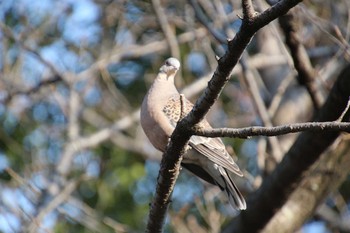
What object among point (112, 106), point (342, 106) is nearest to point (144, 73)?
point (112, 106)

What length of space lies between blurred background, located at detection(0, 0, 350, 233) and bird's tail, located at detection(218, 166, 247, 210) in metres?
0.83

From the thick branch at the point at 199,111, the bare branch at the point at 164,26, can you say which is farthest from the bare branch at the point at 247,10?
the bare branch at the point at 164,26

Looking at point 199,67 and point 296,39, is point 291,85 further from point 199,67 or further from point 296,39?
point 296,39

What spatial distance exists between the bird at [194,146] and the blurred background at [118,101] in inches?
31.3

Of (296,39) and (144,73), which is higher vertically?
(296,39)

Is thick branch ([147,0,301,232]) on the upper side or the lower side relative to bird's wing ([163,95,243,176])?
upper

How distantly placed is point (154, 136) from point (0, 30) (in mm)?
2702

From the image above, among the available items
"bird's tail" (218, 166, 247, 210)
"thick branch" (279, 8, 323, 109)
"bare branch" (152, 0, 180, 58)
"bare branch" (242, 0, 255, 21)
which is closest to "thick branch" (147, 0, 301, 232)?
"bare branch" (242, 0, 255, 21)

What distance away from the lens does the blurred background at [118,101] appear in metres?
6.09

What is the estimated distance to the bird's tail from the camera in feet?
14.6

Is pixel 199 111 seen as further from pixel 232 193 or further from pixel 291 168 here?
pixel 232 193

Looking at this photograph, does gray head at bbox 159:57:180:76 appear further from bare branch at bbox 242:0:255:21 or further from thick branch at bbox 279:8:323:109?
bare branch at bbox 242:0:255:21

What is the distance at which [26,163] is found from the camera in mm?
6543

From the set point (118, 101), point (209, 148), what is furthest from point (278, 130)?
point (118, 101)
